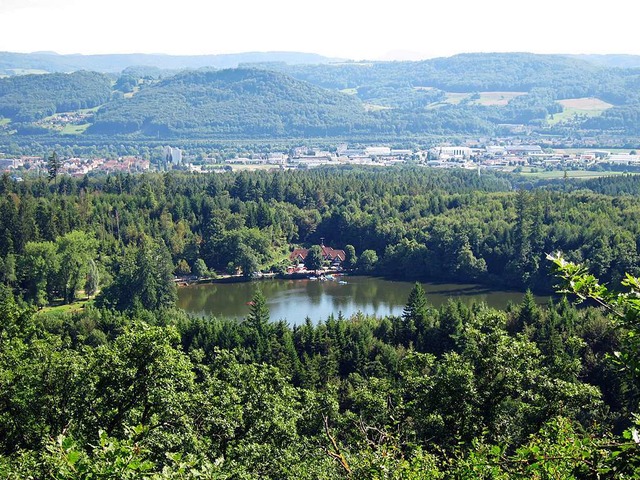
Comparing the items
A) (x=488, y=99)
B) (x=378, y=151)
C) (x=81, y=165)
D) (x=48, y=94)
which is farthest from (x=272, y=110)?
(x=81, y=165)

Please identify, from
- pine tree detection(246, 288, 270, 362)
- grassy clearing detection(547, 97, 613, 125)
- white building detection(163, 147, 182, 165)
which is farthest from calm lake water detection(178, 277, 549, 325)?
grassy clearing detection(547, 97, 613, 125)

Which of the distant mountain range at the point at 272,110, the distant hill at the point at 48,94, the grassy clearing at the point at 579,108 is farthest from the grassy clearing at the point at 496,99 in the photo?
the distant hill at the point at 48,94

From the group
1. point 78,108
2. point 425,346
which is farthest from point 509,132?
point 425,346

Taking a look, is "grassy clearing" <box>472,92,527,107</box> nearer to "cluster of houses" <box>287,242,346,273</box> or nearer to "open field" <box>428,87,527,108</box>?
"open field" <box>428,87,527,108</box>

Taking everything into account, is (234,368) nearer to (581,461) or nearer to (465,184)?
(581,461)

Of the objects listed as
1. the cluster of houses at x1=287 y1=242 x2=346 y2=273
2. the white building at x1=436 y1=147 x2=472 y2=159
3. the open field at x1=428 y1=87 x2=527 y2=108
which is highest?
the open field at x1=428 y1=87 x2=527 y2=108
